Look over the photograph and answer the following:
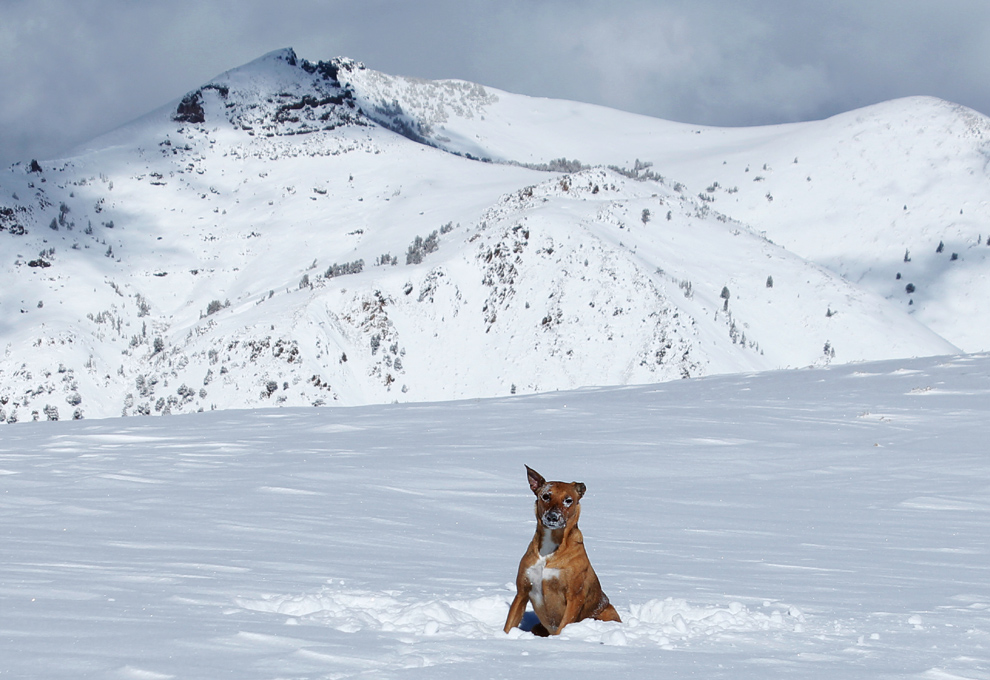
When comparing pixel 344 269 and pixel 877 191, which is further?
pixel 877 191

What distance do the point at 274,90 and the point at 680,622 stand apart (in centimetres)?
9345

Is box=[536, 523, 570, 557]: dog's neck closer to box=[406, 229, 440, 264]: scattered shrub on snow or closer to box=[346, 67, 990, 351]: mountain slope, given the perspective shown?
box=[406, 229, 440, 264]: scattered shrub on snow

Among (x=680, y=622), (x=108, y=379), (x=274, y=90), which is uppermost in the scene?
(x=274, y=90)

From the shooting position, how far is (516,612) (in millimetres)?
4648

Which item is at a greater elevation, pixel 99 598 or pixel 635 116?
pixel 635 116

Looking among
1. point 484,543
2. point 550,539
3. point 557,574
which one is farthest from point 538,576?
point 484,543

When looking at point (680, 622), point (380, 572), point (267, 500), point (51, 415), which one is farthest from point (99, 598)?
point (51, 415)

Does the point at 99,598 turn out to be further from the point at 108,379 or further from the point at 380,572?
the point at 108,379

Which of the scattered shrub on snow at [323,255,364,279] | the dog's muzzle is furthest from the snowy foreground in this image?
the scattered shrub on snow at [323,255,364,279]

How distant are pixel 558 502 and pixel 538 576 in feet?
1.39

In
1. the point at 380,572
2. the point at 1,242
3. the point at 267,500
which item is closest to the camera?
the point at 380,572

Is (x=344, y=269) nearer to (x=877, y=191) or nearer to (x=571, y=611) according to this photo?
(x=877, y=191)

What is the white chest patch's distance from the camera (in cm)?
472

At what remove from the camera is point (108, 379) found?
46.4m
